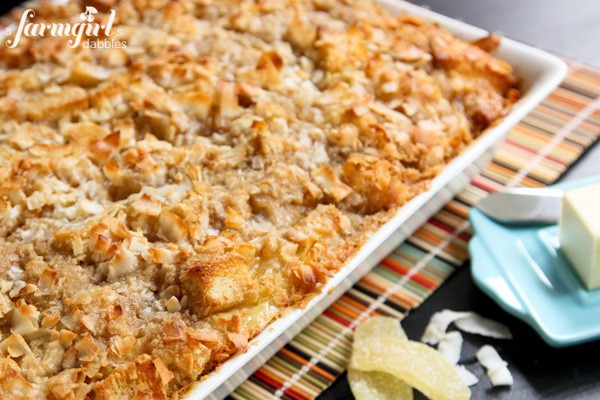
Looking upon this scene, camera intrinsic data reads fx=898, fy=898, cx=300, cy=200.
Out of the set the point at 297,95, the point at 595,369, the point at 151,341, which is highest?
the point at 297,95

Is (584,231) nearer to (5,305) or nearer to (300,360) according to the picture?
(300,360)

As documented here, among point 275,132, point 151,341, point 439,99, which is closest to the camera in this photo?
point 151,341

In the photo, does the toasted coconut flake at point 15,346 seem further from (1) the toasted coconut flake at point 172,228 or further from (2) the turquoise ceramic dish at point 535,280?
(2) the turquoise ceramic dish at point 535,280

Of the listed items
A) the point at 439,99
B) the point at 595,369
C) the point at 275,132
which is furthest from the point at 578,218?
the point at 275,132

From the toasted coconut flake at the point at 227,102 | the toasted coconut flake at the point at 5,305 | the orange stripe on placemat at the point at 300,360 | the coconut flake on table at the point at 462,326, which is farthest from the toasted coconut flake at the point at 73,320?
the coconut flake on table at the point at 462,326

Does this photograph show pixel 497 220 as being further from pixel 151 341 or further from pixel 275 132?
pixel 151 341

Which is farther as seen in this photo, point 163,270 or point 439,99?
point 439,99
